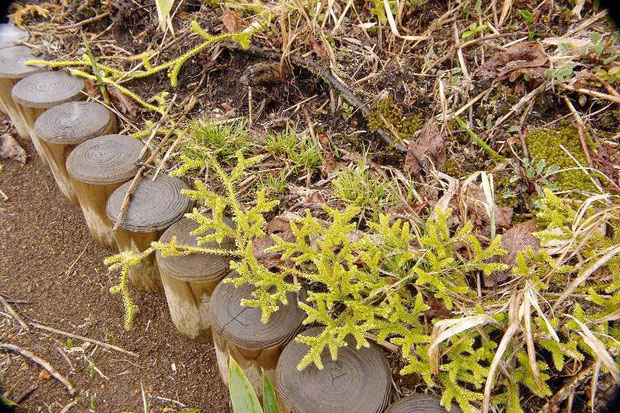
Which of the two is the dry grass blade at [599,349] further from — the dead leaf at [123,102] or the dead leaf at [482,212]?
the dead leaf at [123,102]

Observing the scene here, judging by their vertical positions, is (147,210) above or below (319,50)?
below

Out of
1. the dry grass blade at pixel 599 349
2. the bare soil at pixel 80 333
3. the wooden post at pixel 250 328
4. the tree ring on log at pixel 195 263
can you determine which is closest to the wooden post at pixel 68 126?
the bare soil at pixel 80 333

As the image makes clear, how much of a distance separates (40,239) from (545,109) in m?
3.12

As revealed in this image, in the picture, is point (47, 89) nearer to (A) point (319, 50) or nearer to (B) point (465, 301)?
(A) point (319, 50)

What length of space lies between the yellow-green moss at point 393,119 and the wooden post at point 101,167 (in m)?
1.31

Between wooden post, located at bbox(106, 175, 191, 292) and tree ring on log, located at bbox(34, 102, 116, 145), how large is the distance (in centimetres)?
57

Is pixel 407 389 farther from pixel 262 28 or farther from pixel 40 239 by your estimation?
pixel 40 239

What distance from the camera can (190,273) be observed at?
7.41ft

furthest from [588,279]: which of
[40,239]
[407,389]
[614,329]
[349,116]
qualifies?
[40,239]

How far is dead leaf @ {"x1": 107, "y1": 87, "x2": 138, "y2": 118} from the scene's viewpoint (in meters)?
3.13

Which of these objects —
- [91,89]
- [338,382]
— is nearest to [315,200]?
[338,382]

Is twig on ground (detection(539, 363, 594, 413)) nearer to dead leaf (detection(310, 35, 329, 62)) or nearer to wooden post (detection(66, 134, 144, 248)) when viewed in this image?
dead leaf (detection(310, 35, 329, 62))

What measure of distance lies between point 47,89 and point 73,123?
0.43m

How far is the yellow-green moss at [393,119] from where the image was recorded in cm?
251
